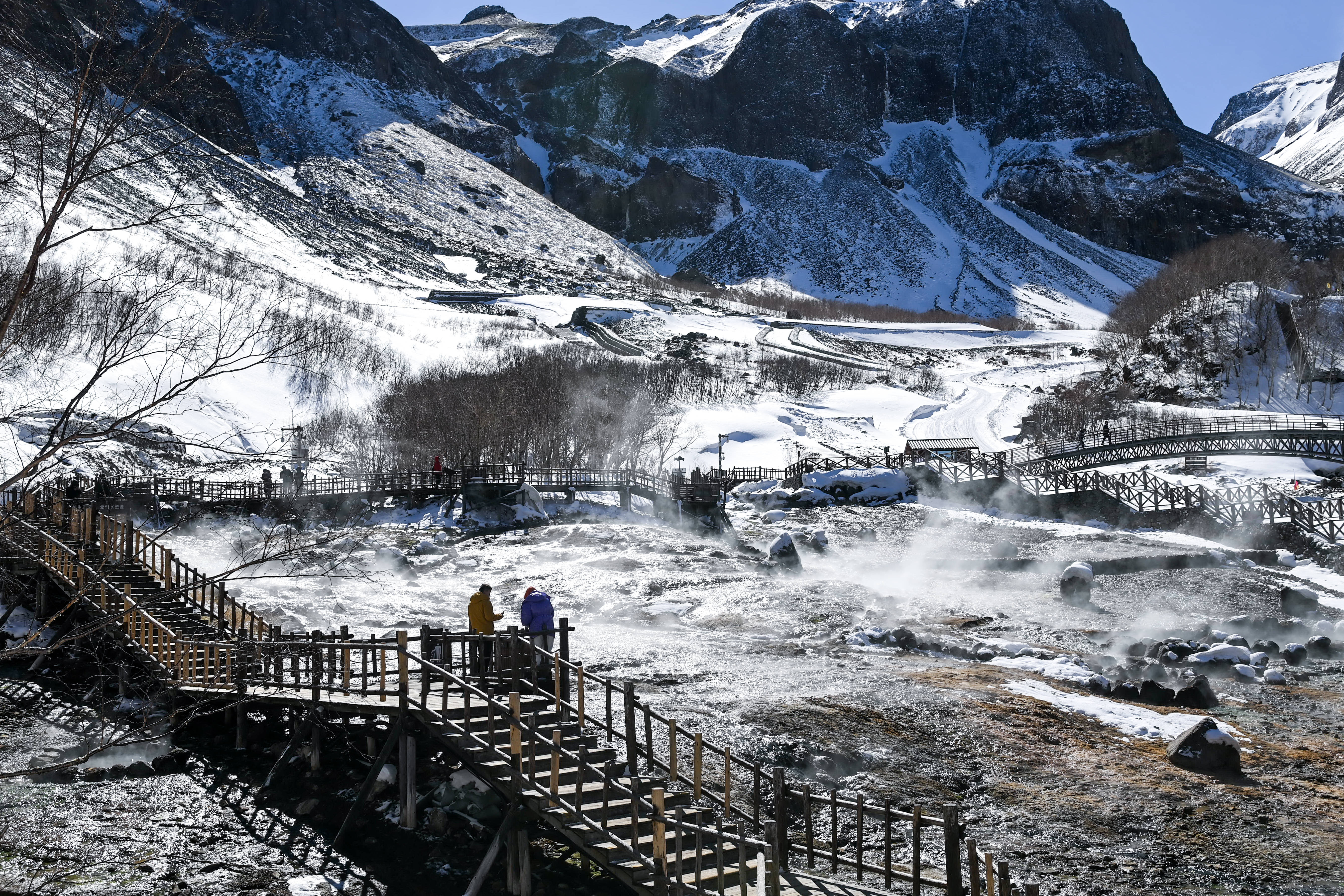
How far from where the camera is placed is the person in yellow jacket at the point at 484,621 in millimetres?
15062

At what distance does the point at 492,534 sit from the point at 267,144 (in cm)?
14402

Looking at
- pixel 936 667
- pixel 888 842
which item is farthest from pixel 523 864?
pixel 936 667

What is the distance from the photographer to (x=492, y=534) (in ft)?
149

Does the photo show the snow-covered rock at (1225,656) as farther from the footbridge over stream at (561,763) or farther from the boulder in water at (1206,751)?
the footbridge over stream at (561,763)

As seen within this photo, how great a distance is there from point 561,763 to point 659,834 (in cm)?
250

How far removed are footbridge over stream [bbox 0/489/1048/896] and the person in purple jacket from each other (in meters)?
0.24

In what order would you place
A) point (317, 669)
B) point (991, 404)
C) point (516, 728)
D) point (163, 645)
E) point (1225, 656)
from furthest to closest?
point (991, 404), point (1225, 656), point (163, 645), point (317, 669), point (516, 728)

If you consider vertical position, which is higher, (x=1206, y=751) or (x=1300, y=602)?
(x=1300, y=602)

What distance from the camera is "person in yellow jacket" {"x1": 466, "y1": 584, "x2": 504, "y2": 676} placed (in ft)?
49.4

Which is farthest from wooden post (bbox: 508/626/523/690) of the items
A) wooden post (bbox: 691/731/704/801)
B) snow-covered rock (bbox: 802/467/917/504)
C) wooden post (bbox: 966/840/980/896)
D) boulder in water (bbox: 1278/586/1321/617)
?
snow-covered rock (bbox: 802/467/917/504)

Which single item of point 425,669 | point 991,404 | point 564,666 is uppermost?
point 991,404

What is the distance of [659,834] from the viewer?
10961 mm

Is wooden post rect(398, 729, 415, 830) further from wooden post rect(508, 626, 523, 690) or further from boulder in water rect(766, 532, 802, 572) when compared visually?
boulder in water rect(766, 532, 802, 572)

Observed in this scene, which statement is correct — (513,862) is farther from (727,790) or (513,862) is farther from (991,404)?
(991,404)
